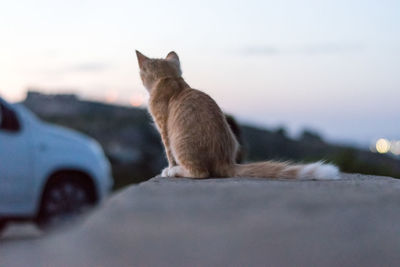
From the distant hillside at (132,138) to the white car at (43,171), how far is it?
9.67 meters

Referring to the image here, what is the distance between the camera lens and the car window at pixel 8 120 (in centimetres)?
940

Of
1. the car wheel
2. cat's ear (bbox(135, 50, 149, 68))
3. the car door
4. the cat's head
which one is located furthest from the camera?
the car wheel

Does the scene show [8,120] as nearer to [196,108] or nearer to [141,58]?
[141,58]

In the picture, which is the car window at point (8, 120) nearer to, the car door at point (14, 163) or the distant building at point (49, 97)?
the car door at point (14, 163)

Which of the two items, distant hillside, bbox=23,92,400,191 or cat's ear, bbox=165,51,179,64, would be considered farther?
distant hillside, bbox=23,92,400,191

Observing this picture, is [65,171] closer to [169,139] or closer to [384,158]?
[169,139]

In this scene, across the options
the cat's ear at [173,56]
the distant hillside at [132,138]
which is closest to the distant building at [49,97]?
the distant hillside at [132,138]

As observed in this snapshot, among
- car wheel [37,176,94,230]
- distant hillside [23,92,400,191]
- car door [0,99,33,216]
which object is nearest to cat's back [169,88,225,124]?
car door [0,99,33,216]

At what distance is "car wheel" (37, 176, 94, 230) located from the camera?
32.2 ft

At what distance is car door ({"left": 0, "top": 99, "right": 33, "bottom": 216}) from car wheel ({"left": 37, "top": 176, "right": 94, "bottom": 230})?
346 millimetres

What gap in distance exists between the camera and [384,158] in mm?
21438

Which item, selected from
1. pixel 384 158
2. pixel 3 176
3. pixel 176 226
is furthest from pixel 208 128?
pixel 384 158

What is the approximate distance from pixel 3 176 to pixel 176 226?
6.45 meters

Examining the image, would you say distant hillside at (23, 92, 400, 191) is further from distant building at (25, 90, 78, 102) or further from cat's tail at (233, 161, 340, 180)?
cat's tail at (233, 161, 340, 180)
